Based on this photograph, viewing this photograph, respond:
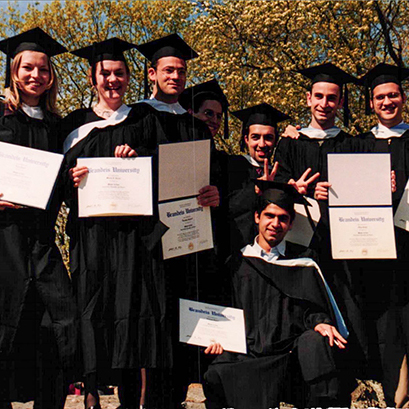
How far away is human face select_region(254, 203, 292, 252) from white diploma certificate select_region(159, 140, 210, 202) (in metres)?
0.54

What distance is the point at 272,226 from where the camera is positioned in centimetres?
528

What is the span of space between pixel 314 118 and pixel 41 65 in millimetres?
2292

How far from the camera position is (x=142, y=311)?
5.04 m

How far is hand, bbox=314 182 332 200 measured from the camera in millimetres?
5369

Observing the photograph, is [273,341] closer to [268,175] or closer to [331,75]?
[268,175]

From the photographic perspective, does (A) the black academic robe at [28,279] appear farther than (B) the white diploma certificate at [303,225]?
No

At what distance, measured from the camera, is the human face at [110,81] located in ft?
16.9

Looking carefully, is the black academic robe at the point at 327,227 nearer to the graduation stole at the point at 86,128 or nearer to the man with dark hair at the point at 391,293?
the man with dark hair at the point at 391,293

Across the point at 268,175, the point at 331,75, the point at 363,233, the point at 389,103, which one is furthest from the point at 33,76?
the point at 389,103

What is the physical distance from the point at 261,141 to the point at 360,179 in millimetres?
1086

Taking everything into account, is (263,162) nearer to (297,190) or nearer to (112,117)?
(297,190)

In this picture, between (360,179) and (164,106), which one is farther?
(164,106)

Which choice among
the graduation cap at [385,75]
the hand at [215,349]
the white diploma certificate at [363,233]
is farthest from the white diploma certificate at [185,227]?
the graduation cap at [385,75]

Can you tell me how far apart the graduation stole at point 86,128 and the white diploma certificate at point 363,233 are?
182 centimetres
